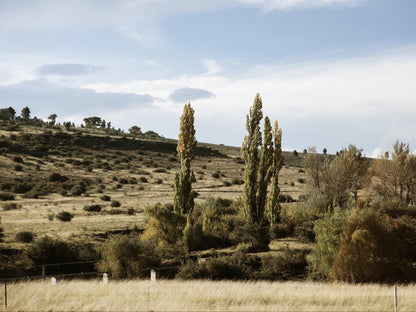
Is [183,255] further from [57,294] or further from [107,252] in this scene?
[57,294]

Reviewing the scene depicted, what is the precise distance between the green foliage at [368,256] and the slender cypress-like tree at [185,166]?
15.8 m

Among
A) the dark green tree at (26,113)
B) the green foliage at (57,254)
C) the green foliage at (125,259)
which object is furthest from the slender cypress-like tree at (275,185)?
the dark green tree at (26,113)

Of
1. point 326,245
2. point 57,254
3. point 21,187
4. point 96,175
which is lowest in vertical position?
point 57,254

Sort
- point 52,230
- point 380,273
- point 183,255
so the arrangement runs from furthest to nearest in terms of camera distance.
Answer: point 52,230 < point 183,255 < point 380,273

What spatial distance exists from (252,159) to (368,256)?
46.6 ft

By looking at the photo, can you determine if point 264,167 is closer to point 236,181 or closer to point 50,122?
point 236,181

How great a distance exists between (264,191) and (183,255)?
9722 mm

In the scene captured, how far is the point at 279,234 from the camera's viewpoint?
1518 inches

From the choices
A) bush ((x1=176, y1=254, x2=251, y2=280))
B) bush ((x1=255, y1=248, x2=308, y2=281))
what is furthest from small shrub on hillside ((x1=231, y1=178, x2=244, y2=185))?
bush ((x1=176, y1=254, x2=251, y2=280))

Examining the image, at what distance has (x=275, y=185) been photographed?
3944 centimetres

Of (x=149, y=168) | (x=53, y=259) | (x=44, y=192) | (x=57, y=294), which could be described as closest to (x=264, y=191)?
(x=53, y=259)

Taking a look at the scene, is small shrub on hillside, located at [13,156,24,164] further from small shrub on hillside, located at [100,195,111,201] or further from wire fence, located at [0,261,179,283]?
wire fence, located at [0,261,179,283]

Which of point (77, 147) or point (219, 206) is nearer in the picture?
point (219, 206)

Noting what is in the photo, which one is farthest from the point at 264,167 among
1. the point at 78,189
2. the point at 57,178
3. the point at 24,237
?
the point at 57,178
